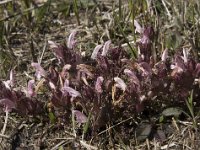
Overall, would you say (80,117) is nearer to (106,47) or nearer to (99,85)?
(99,85)

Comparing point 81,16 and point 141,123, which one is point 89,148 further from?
point 81,16

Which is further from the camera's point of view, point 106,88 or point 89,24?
point 89,24

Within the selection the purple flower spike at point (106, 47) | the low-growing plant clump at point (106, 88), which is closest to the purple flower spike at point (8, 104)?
the low-growing plant clump at point (106, 88)

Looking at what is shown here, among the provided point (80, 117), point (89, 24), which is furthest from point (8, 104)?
point (89, 24)

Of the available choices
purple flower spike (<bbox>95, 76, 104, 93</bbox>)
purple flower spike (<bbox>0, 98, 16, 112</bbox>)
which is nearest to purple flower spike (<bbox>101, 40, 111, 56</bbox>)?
purple flower spike (<bbox>95, 76, 104, 93</bbox>)

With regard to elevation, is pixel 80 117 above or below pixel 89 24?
below

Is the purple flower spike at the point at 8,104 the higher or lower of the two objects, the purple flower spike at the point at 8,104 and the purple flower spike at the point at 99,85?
the lower

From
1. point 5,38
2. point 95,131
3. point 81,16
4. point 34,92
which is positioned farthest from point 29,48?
point 95,131

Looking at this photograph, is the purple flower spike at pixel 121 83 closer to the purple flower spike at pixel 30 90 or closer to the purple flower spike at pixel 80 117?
the purple flower spike at pixel 80 117

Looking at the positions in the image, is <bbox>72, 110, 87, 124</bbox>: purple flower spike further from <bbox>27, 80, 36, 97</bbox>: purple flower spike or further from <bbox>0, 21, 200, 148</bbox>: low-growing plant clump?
<bbox>27, 80, 36, 97</bbox>: purple flower spike

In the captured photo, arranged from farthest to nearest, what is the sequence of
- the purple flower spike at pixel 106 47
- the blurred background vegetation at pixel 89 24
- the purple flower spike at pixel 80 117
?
the blurred background vegetation at pixel 89 24, the purple flower spike at pixel 106 47, the purple flower spike at pixel 80 117

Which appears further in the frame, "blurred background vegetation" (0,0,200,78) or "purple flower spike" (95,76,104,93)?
"blurred background vegetation" (0,0,200,78)

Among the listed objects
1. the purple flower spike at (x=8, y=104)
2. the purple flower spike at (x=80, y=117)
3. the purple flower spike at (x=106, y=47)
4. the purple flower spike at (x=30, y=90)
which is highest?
the purple flower spike at (x=106, y=47)

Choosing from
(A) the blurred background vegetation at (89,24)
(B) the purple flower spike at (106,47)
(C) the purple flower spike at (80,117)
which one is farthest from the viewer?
(A) the blurred background vegetation at (89,24)
